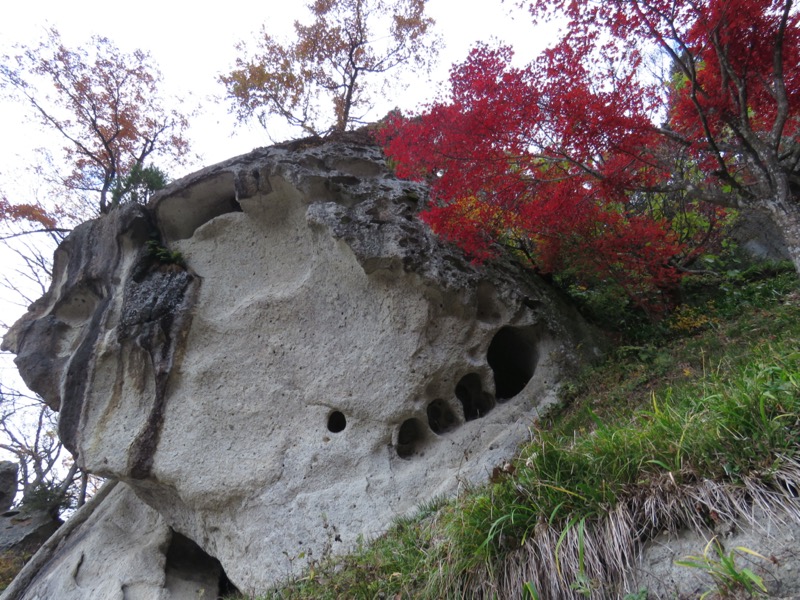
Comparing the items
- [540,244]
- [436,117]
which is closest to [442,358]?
[540,244]

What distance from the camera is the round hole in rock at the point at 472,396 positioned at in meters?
7.41

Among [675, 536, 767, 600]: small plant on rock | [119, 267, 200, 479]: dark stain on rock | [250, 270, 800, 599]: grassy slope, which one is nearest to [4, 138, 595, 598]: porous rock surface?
[119, 267, 200, 479]: dark stain on rock

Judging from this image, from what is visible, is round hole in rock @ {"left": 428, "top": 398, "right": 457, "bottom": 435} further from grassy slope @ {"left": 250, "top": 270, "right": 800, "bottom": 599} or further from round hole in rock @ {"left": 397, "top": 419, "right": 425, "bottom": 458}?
grassy slope @ {"left": 250, "top": 270, "right": 800, "bottom": 599}

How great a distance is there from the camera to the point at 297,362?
24.7 feet

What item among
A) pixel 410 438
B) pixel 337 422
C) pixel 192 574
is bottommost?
pixel 192 574

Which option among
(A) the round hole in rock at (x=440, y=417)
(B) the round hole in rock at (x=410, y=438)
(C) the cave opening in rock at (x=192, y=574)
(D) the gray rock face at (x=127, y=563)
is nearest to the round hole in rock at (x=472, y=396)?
(A) the round hole in rock at (x=440, y=417)

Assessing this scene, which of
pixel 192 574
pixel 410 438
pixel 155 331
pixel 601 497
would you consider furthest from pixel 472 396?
pixel 192 574

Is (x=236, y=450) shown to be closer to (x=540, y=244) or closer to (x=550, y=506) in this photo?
(x=550, y=506)

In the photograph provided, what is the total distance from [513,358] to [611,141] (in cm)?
354

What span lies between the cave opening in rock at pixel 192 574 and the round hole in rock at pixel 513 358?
16.5 ft

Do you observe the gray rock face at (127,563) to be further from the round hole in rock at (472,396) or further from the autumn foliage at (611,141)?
the autumn foliage at (611,141)

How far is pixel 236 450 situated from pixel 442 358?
3178 mm

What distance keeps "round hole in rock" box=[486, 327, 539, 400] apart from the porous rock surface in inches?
1.3

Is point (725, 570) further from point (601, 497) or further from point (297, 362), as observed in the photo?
point (297, 362)
